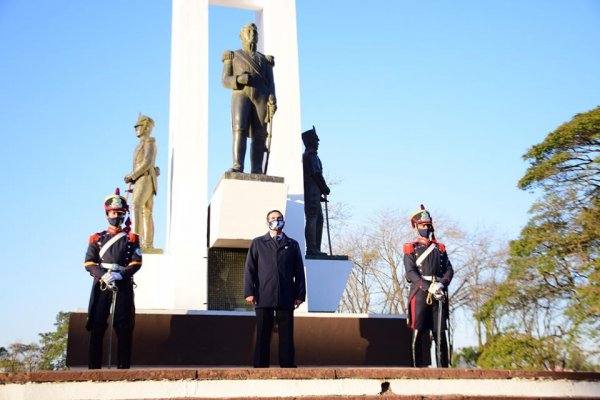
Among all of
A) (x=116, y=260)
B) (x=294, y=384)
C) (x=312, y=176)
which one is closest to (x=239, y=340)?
(x=116, y=260)

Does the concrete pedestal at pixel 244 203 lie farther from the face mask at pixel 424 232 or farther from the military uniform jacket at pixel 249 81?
the face mask at pixel 424 232

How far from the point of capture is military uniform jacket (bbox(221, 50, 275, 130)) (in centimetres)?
813

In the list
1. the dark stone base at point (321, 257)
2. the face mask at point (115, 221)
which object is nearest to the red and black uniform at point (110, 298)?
the face mask at point (115, 221)

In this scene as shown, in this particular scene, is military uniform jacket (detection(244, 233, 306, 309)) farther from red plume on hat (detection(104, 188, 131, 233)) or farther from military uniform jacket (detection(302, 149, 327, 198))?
military uniform jacket (detection(302, 149, 327, 198))

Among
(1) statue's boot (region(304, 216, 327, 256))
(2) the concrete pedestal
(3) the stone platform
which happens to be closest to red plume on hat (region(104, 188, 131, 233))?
(2) the concrete pedestal

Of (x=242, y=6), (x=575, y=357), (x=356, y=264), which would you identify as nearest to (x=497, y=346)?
(x=575, y=357)

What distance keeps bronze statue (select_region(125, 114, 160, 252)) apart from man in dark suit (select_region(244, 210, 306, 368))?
3.89 meters

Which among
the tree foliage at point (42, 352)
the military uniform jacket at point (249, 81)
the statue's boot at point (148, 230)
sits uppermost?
the military uniform jacket at point (249, 81)

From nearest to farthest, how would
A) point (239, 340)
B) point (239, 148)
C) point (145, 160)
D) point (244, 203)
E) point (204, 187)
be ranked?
point (239, 340) → point (244, 203) → point (239, 148) → point (204, 187) → point (145, 160)

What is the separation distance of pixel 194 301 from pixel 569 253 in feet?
22.8

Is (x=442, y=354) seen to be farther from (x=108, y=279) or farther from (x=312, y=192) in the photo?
(x=312, y=192)

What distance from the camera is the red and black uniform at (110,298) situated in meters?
5.66

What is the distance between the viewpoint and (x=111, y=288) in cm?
563

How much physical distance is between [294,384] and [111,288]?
6.76 feet
